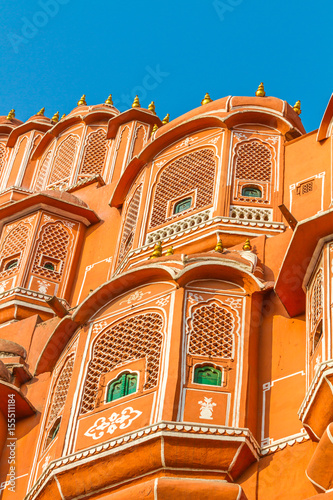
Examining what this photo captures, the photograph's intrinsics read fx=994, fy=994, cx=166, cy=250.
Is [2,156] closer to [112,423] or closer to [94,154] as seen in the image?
[94,154]

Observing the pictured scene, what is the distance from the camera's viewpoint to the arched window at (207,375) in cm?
1312

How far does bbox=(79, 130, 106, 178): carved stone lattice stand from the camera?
2395cm

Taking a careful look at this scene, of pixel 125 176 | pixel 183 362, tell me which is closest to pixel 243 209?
pixel 125 176

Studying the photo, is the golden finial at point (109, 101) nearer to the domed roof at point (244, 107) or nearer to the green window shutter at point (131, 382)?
the domed roof at point (244, 107)

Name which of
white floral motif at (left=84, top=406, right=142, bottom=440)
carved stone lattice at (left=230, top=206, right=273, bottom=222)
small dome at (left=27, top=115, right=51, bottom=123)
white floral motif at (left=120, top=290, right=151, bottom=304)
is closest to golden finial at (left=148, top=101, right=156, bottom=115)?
small dome at (left=27, top=115, right=51, bottom=123)

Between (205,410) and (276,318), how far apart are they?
6.72 feet

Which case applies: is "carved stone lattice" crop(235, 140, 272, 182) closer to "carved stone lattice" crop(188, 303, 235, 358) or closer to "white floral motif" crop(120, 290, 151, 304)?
"white floral motif" crop(120, 290, 151, 304)

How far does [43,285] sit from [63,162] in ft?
19.9

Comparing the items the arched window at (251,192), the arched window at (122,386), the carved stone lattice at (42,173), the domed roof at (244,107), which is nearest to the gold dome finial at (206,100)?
the domed roof at (244,107)

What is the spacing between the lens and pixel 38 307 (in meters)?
19.0

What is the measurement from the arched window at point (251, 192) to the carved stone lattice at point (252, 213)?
48cm

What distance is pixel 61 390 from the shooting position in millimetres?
14711

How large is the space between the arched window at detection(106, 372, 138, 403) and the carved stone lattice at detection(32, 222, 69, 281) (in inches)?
246

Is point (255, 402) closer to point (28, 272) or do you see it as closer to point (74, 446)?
point (74, 446)
